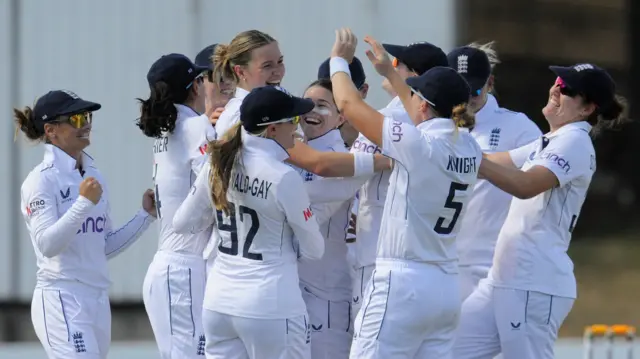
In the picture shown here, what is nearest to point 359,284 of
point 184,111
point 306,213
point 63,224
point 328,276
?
point 328,276

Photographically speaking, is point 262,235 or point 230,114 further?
point 230,114

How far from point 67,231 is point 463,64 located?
2013 mm

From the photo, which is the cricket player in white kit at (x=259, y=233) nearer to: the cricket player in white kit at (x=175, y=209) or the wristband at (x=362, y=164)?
the wristband at (x=362, y=164)

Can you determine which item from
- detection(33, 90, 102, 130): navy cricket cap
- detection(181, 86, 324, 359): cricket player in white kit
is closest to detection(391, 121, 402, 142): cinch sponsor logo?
detection(181, 86, 324, 359): cricket player in white kit

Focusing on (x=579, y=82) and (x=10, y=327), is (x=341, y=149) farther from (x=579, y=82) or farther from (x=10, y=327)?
(x=10, y=327)

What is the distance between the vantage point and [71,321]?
622 cm

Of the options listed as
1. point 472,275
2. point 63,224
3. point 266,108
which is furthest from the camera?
point 472,275

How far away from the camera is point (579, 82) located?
19.1 ft

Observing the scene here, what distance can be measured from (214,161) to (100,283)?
1.33 m

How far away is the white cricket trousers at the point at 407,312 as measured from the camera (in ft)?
17.3

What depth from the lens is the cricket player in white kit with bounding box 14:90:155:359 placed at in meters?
6.18

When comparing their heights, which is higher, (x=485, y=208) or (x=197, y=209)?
(x=197, y=209)

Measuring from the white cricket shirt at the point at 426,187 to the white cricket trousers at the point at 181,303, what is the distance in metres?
1.12

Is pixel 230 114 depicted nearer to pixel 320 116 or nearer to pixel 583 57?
pixel 320 116
